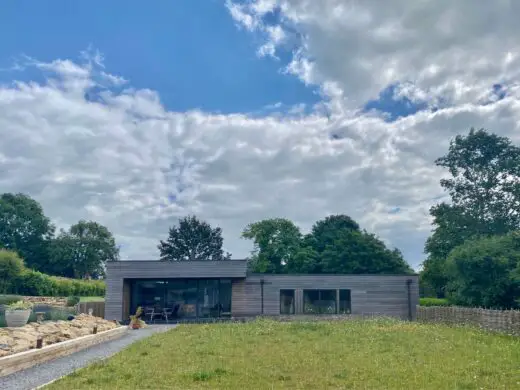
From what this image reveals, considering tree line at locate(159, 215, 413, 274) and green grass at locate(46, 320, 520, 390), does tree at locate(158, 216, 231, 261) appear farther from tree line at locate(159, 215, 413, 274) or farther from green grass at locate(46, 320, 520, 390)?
green grass at locate(46, 320, 520, 390)

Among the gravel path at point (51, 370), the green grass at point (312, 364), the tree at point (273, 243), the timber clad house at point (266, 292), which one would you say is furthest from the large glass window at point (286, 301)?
the tree at point (273, 243)

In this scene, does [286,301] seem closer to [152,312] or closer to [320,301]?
[320,301]

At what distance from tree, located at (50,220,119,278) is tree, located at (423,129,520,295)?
49099 millimetres

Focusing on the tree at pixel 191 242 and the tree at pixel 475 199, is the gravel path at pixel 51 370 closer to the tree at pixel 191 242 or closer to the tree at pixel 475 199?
the tree at pixel 475 199

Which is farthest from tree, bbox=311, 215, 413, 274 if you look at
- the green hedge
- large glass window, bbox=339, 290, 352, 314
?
the green hedge

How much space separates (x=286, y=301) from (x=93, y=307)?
32.7 feet

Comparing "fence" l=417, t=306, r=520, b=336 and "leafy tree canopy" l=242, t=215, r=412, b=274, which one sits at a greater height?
"leafy tree canopy" l=242, t=215, r=412, b=274

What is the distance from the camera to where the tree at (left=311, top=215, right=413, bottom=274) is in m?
50.8

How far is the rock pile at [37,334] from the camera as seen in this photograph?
1186 cm

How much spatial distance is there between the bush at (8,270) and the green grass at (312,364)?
1044 inches

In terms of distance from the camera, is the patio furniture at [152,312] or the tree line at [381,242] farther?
the patio furniture at [152,312]

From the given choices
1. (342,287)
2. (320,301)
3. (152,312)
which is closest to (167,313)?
(152,312)

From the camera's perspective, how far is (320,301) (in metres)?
29.5

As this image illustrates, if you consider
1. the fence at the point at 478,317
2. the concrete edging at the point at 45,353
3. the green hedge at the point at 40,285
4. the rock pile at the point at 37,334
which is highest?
the green hedge at the point at 40,285
